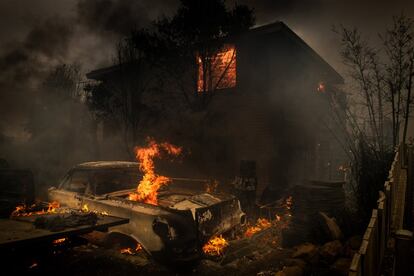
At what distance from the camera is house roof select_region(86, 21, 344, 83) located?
10.9m

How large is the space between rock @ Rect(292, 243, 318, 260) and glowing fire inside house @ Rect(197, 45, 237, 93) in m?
6.31

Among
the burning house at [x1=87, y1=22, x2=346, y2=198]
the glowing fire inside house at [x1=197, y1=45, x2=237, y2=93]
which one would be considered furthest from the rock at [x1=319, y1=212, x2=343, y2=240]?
Answer: the glowing fire inside house at [x1=197, y1=45, x2=237, y2=93]

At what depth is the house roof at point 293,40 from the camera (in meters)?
10.9

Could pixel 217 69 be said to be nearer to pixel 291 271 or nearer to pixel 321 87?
pixel 321 87

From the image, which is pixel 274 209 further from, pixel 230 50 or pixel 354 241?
pixel 230 50

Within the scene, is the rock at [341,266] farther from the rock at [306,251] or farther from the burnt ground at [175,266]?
the rock at [306,251]

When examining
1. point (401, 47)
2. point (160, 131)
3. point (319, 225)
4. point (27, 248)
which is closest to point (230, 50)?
point (160, 131)

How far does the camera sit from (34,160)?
59.6 feet

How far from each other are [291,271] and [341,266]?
759 millimetres

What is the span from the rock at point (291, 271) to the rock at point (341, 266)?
1.68ft

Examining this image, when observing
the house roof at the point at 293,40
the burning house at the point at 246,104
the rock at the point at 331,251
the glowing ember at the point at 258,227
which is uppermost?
the house roof at the point at 293,40

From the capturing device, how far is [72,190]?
676 cm

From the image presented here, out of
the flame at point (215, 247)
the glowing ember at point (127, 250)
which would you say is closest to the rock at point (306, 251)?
the flame at point (215, 247)

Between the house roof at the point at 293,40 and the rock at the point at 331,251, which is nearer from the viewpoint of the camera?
the rock at the point at 331,251
